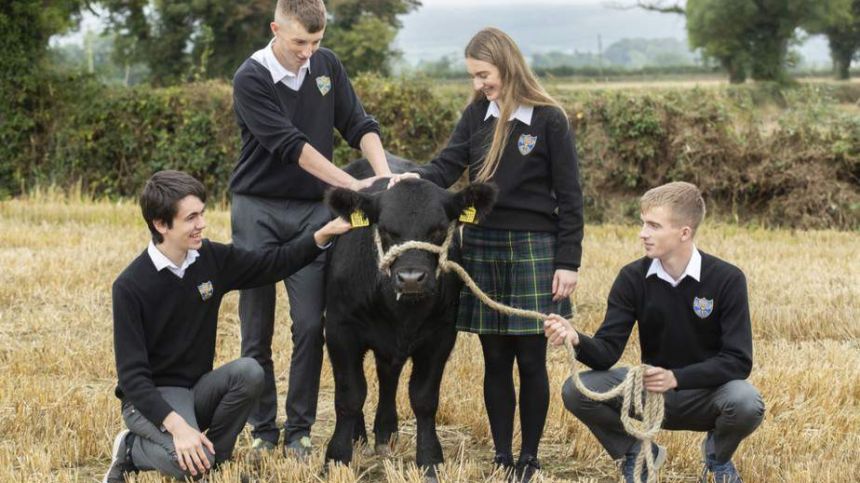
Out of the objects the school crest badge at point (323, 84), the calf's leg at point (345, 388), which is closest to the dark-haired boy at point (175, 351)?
the calf's leg at point (345, 388)

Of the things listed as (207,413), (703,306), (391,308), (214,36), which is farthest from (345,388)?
(214,36)

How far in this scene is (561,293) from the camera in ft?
17.0

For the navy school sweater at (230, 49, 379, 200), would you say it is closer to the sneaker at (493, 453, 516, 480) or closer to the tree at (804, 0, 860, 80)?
the sneaker at (493, 453, 516, 480)

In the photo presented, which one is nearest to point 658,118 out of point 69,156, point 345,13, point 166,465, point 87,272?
point 87,272

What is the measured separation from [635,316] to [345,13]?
3487 centimetres

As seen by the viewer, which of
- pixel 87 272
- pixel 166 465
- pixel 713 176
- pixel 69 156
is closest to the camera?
pixel 166 465

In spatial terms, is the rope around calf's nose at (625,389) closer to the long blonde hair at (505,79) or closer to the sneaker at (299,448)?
the long blonde hair at (505,79)

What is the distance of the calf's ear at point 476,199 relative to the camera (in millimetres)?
5016

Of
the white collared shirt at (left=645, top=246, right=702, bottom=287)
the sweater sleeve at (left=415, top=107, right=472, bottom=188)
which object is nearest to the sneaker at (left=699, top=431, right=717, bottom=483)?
the white collared shirt at (left=645, top=246, right=702, bottom=287)

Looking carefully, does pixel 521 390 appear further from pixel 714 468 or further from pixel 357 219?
pixel 357 219

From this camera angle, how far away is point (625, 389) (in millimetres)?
4766

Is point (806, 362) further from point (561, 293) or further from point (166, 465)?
point (166, 465)

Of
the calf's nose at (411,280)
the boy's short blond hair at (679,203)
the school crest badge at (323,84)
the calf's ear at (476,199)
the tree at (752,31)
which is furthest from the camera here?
the tree at (752,31)

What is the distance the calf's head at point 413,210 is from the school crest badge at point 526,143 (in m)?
0.30
